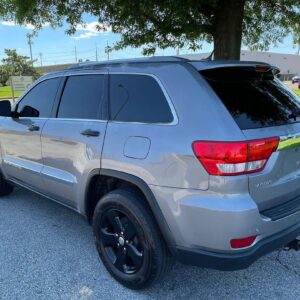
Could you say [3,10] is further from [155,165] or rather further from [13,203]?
[155,165]

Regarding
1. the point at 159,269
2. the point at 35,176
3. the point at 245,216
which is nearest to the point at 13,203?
the point at 35,176

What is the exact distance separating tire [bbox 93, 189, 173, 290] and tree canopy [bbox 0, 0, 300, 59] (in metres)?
3.97

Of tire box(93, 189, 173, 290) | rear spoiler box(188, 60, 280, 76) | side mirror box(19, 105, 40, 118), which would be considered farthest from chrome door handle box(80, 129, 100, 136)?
side mirror box(19, 105, 40, 118)

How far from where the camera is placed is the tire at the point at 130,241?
9.11 feet

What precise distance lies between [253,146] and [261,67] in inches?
34.4

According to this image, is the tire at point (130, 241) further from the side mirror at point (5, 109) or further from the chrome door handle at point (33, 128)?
the side mirror at point (5, 109)

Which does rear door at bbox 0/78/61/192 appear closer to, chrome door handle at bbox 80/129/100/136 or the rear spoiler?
chrome door handle at bbox 80/129/100/136

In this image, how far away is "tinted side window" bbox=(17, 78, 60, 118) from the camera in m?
4.03

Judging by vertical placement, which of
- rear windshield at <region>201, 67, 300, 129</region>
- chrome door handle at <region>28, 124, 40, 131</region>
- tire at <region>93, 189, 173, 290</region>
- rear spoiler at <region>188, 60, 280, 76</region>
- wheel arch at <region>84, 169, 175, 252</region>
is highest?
rear spoiler at <region>188, 60, 280, 76</region>

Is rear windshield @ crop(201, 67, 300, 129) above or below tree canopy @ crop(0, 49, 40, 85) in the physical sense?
above

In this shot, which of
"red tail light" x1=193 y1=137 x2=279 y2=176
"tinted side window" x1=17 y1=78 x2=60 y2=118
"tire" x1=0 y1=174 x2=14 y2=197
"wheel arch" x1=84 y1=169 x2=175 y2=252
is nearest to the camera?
"red tail light" x1=193 y1=137 x2=279 y2=176

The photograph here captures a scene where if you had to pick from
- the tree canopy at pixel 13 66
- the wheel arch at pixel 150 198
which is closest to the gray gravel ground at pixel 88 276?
the wheel arch at pixel 150 198

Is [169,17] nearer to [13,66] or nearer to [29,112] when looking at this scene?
[29,112]

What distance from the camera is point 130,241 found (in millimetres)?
3014
